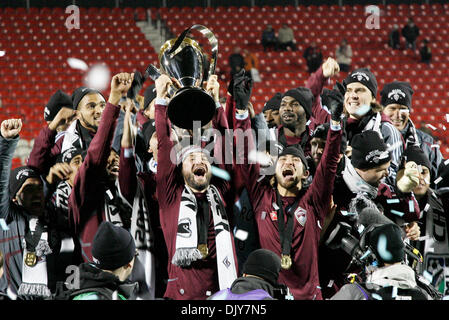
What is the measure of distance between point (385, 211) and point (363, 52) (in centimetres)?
973

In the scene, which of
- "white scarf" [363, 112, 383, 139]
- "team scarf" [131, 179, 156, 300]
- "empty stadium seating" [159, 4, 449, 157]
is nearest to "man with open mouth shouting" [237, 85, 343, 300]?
"team scarf" [131, 179, 156, 300]

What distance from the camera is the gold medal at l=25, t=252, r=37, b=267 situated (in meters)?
4.07

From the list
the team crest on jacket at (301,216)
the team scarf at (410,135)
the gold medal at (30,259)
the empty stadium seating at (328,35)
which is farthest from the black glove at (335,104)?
the empty stadium seating at (328,35)

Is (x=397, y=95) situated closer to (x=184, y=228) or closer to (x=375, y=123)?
(x=375, y=123)

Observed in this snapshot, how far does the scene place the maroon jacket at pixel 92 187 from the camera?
394 centimetres

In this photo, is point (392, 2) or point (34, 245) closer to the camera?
point (34, 245)

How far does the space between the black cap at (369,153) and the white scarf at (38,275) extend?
1.86 metres

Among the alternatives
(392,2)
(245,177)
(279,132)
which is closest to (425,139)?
(279,132)

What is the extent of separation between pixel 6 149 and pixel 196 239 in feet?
3.83

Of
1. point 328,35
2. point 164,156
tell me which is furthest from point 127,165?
point 328,35

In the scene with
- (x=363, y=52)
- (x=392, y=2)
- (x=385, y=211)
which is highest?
(x=392, y=2)

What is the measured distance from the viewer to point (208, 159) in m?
4.09

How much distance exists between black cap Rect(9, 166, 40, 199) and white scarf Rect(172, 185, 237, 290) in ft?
3.05
